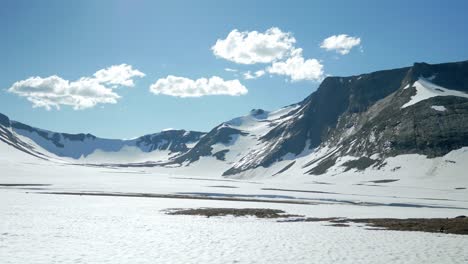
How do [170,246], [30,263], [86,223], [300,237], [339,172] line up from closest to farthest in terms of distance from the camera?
1. [30,263]
2. [170,246]
3. [300,237]
4. [86,223]
5. [339,172]

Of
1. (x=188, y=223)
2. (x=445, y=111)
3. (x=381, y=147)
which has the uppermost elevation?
(x=445, y=111)

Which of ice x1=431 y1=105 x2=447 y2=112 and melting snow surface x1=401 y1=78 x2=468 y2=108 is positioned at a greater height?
melting snow surface x1=401 y1=78 x2=468 y2=108

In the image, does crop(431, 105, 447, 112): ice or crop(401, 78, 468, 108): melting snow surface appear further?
crop(401, 78, 468, 108): melting snow surface

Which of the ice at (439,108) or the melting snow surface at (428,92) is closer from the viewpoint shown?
the ice at (439,108)

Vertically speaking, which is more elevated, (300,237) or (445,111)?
(445,111)

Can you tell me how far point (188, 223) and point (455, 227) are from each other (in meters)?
20.5

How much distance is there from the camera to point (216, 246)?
22156 millimetres

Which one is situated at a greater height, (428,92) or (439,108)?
(428,92)

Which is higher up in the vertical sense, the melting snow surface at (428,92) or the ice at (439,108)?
the melting snow surface at (428,92)

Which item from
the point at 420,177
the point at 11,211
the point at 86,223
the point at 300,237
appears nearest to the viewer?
the point at 300,237

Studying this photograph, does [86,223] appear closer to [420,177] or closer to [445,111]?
[420,177]

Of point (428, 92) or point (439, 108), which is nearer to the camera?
point (439, 108)

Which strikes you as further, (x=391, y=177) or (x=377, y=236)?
(x=391, y=177)

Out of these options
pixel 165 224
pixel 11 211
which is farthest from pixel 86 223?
pixel 11 211
